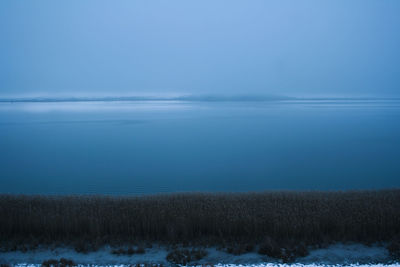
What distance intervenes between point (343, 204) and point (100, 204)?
496cm

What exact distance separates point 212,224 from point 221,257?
101 centimetres

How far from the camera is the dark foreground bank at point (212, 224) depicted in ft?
15.5

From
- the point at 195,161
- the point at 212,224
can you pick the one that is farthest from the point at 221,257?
the point at 195,161

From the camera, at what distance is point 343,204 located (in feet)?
20.3

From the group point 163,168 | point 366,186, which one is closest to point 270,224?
point 366,186

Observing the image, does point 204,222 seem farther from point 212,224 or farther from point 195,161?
point 195,161

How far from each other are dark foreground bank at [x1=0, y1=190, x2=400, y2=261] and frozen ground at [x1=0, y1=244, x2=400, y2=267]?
13cm

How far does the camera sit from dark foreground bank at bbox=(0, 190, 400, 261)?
15.5ft

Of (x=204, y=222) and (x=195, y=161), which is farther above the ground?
(x=204, y=222)

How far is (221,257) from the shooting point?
430 cm

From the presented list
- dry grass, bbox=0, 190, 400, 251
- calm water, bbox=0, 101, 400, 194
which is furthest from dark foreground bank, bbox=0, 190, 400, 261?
calm water, bbox=0, 101, 400, 194

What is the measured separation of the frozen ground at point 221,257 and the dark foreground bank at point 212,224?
13 centimetres

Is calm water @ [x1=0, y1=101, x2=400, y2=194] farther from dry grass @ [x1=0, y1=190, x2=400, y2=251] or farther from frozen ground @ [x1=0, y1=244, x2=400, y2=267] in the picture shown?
frozen ground @ [x1=0, y1=244, x2=400, y2=267]

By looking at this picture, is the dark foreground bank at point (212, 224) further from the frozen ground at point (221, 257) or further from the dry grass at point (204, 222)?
the frozen ground at point (221, 257)
